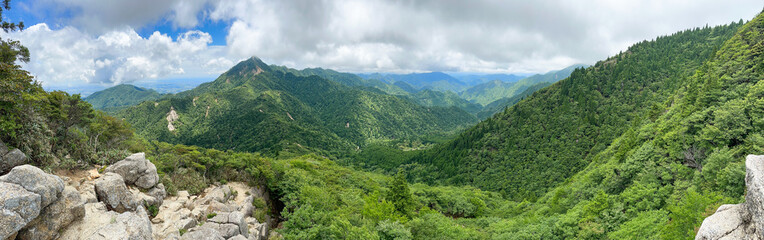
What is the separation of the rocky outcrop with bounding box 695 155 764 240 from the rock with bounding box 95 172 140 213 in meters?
45.4

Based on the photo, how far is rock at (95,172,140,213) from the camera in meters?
24.3

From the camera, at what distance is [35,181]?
1791 centimetres

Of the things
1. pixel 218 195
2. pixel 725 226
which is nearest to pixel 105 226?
pixel 218 195

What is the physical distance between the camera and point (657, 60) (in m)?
176

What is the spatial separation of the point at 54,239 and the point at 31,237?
149 cm

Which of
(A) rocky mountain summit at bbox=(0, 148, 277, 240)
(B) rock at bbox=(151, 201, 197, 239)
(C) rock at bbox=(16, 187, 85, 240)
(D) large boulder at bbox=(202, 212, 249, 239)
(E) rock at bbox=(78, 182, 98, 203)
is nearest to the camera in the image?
(A) rocky mountain summit at bbox=(0, 148, 277, 240)

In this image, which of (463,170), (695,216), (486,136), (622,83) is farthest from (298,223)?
(622,83)

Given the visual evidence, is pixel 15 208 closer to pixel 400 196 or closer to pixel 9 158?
pixel 9 158

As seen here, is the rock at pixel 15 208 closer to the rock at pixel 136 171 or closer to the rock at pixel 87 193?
the rock at pixel 87 193

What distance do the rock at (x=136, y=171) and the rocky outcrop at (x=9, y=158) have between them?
6447 mm

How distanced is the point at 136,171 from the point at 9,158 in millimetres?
8806

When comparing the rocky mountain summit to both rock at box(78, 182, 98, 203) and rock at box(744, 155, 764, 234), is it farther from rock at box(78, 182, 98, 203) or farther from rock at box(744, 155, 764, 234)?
rock at box(744, 155, 764, 234)

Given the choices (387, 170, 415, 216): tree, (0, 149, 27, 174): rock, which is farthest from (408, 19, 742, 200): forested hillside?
(0, 149, 27, 174): rock

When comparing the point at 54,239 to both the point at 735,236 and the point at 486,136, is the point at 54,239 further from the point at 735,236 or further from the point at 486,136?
the point at 486,136
